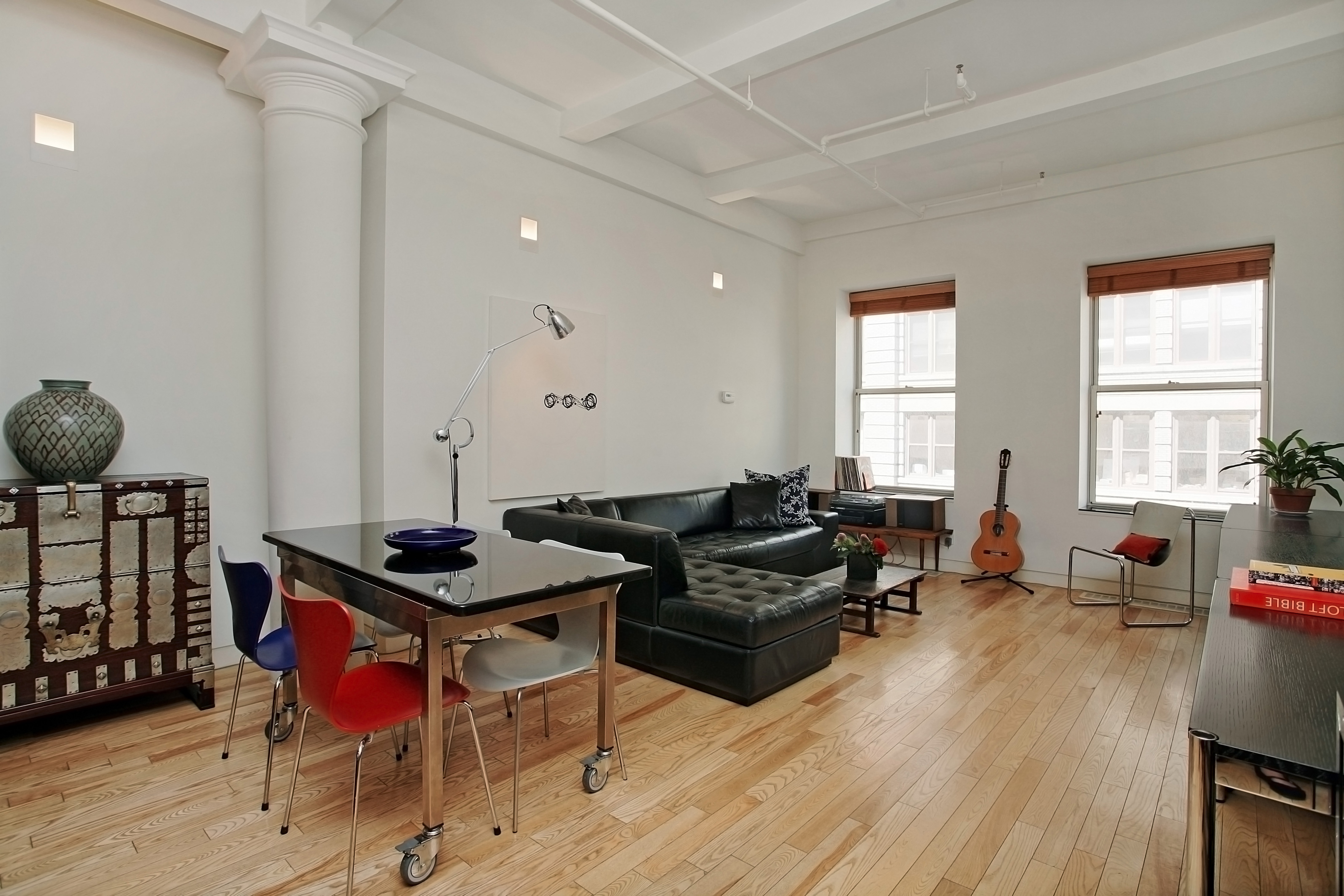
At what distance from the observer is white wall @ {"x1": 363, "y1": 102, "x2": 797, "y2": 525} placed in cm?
412

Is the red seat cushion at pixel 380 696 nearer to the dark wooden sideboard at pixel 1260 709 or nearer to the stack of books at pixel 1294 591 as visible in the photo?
the dark wooden sideboard at pixel 1260 709

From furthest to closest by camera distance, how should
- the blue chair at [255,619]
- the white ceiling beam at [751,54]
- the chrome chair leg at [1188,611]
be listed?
the chrome chair leg at [1188,611]
the white ceiling beam at [751,54]
the blue chair at [255,619]

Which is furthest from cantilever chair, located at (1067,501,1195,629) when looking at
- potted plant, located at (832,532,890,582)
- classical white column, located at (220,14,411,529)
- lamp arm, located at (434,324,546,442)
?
classical white column, located at (220,14,411,529)

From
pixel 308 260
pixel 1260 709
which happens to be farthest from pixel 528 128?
pixel 1260 709

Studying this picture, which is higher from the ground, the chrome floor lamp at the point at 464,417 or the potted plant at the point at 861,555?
the chrome floor lamp at the point at 464,417

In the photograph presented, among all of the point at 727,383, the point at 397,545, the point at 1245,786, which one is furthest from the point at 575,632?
the point at 727,383

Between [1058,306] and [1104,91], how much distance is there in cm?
201

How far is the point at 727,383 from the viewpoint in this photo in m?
6.53

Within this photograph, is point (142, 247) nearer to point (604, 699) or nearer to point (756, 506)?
point (604, 699)

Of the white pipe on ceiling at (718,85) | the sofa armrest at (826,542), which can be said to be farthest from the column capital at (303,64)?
the sofa armrest at (826,542)

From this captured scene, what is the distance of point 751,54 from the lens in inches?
147

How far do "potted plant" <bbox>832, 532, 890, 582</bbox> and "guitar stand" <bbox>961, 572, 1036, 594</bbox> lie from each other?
70.4 inches

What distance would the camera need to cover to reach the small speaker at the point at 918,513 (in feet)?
20.7

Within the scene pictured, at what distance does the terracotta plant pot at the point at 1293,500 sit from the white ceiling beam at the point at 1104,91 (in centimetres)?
238
